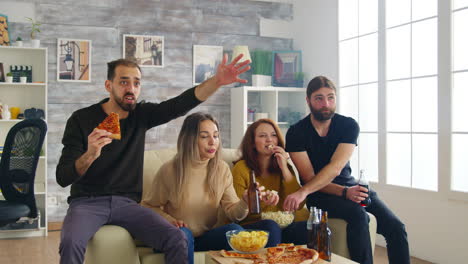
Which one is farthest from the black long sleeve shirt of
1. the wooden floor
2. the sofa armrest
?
the wooden floor

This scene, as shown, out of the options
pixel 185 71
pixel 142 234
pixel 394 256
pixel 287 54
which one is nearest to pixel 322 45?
pixel 287 54

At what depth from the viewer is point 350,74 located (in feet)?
18.6

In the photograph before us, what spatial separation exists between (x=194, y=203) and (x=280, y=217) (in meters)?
0.56

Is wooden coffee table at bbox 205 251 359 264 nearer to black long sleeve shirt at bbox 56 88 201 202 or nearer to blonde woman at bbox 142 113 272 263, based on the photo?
blonde woman at bbox 142 113 272 263

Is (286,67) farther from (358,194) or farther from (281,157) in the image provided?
(358,194)

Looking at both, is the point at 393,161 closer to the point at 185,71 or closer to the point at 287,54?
the point at 287,54

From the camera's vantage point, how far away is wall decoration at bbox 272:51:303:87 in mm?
6504

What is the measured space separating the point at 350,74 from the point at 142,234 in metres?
3.51

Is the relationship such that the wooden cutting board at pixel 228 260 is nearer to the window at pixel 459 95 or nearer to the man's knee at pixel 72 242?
the man's knee at pixel 72 242

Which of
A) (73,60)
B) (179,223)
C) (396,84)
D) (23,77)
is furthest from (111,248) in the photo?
(73,60)

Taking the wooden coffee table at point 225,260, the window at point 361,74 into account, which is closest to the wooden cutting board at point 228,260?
the wooden coffee table at point 225,260

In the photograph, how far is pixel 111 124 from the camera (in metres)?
2.90

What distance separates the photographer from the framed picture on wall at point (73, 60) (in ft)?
19.5

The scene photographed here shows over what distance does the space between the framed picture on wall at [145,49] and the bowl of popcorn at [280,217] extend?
11.2 feet
